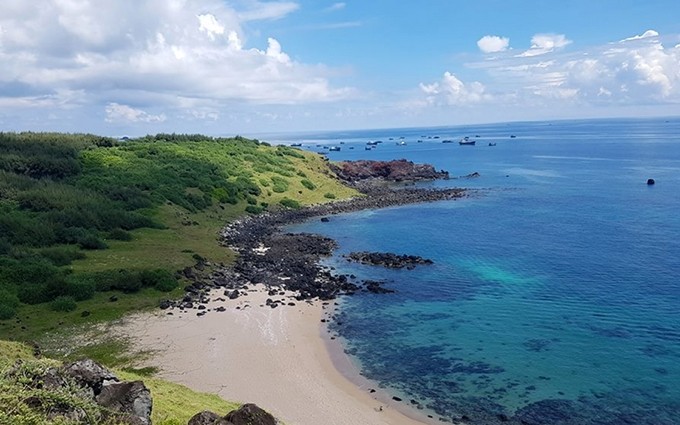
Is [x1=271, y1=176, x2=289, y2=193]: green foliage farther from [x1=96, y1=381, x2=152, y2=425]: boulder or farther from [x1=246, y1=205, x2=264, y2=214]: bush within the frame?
[x1=96, y1=381, x2=152, y2=425]: boulder

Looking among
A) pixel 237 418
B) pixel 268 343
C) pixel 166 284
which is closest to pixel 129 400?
A: pixel 237 418

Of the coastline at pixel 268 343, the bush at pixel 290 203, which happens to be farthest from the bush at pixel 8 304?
the bush at pixel 290 203

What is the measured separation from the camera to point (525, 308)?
4316 centimetres

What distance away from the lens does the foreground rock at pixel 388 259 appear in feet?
189

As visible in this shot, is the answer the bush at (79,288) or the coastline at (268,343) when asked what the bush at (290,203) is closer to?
the coastline at (268,343)

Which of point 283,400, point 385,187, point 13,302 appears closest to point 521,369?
point 283,400

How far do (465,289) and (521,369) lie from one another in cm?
1740

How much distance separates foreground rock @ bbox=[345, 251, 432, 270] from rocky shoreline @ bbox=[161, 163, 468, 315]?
1067mm

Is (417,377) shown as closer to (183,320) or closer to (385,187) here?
(183,320)

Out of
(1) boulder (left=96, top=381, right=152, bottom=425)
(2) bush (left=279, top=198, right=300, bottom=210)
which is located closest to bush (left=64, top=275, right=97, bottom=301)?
(1) boulder (left=96, top=381, right=152, bottom=425)

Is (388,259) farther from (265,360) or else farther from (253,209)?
(253,209)

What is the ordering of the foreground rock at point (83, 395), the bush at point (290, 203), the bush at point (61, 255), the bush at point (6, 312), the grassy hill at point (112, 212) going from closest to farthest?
1. the foreground rock at point (83, 395)
2. the bush at point (6, 312)
3. the grassy hill at point (112, 212)
4. the bush at point (61, 255)
5. the bush at point (290, 203)

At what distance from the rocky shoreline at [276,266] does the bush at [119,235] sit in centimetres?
1118

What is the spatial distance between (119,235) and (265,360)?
32.9m
